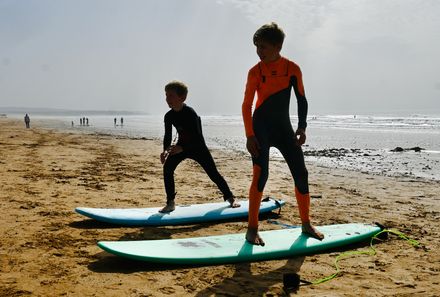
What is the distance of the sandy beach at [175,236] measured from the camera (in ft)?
9.98

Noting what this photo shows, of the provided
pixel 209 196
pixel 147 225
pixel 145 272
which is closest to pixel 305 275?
pixel 145 272

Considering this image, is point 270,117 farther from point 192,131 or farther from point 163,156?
point 163,156

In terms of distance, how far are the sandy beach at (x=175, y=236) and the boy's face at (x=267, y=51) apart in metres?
2.04

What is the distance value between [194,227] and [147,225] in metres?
0.61

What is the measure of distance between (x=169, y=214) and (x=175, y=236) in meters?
0.59

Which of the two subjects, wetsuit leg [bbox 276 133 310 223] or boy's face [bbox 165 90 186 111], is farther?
boy's face [bbox 165 90 186 111]

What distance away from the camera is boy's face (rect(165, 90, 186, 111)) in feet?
16.8

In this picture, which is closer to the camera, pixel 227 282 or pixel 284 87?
pixel 227 282

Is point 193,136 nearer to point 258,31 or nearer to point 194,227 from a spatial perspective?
point 194,227

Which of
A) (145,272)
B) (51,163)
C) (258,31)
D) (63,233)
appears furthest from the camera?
(51,163)

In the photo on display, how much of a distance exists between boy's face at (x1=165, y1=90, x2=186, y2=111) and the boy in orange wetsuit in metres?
1.43

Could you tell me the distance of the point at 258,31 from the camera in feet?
12.6

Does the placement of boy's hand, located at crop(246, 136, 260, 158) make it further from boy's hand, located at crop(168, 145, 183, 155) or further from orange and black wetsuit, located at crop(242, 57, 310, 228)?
boy's hand, located at crop(168, 145, 183, 155)

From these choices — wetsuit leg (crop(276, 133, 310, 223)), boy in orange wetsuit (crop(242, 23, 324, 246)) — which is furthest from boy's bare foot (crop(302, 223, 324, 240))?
wetsuit leg (crop(276, 133, 310, 223))
